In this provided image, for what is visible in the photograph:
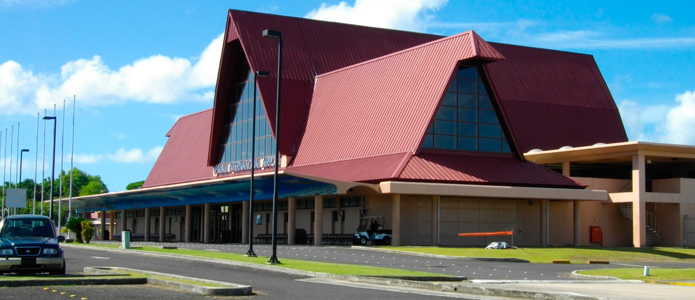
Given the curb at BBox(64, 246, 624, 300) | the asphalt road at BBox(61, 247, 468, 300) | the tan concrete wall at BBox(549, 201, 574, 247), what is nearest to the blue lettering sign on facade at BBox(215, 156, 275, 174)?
the tan concrete wall at BBox(549, 201, 574, 247)

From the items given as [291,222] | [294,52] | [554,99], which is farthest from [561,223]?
[294,52]

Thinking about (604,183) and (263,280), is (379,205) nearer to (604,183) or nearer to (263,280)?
(604,183)

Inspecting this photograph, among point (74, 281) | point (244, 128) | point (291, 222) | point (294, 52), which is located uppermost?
point (294, 52)

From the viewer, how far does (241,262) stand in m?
29.6

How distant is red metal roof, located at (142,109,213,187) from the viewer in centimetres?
7750

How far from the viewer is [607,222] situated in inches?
2211

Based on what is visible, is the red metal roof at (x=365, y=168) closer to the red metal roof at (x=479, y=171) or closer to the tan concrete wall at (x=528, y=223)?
the red metal roof at (x=479, y=171)

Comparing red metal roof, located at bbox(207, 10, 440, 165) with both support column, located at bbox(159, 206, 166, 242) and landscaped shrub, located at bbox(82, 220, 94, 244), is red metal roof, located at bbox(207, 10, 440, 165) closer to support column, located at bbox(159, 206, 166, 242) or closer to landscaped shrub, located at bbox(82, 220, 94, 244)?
support column, located at bbox(159, 206, 166, 242)

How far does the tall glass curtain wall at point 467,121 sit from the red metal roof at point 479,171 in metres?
0.68

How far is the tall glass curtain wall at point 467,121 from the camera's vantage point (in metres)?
50.9

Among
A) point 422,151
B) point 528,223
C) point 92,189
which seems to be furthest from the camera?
point 92,189

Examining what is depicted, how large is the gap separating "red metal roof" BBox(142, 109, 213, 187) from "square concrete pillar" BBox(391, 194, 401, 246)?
29.1 metres

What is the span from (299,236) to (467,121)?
42.1 feet

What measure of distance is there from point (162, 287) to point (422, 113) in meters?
31.8
